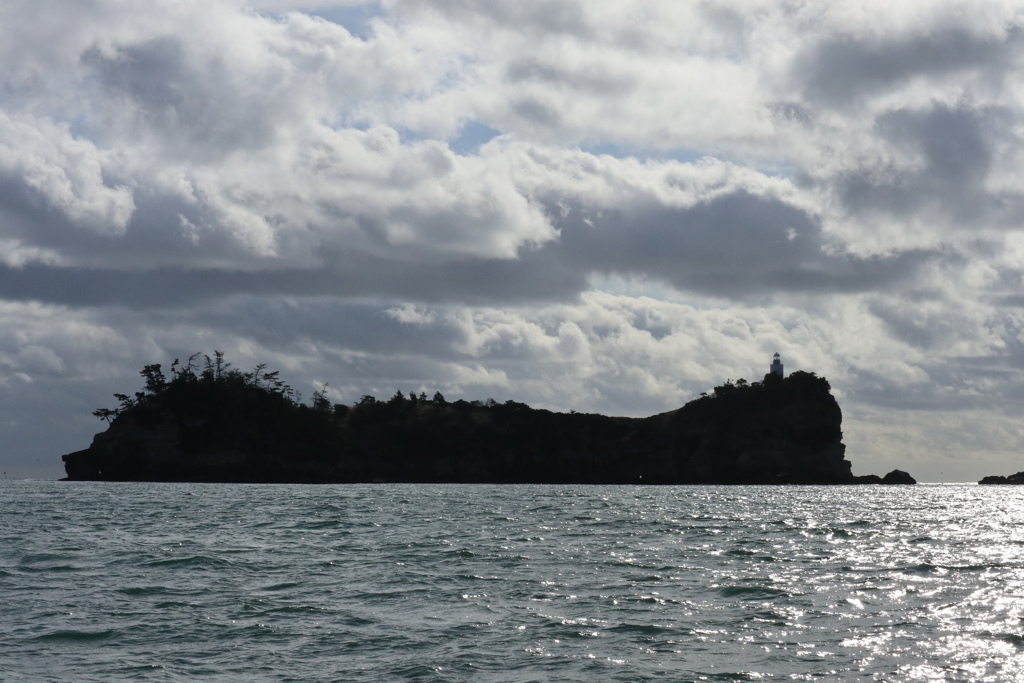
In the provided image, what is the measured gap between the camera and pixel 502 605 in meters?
29.2

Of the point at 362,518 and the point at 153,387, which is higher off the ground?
the point at 153,387

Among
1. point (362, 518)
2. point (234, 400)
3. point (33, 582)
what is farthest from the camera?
point (234, 400)

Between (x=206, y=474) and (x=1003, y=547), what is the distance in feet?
510

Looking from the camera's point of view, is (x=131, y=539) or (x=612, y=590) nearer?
(x=612, y=590)

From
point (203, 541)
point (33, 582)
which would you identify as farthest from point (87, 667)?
point (203, 541)

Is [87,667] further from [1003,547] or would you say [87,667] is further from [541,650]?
[1003,547]

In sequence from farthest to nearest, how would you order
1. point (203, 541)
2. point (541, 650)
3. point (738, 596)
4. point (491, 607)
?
1. point (203, 541)
2. point (738, 596)
3. point (491, 607)
4. point (541, 650)

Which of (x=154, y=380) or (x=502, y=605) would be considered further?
(x=154, y=380)

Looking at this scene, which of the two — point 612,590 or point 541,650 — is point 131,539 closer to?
point 612,590

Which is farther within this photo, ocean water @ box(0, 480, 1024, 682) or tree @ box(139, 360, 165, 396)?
tree @ box(139, 360, 165, 396)

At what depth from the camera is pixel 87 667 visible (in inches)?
845

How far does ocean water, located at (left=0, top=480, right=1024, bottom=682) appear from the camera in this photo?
21.8 metres

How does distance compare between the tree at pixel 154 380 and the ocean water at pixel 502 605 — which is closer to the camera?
the ocean water at pixel 502 605

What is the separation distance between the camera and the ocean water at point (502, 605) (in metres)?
21.8
